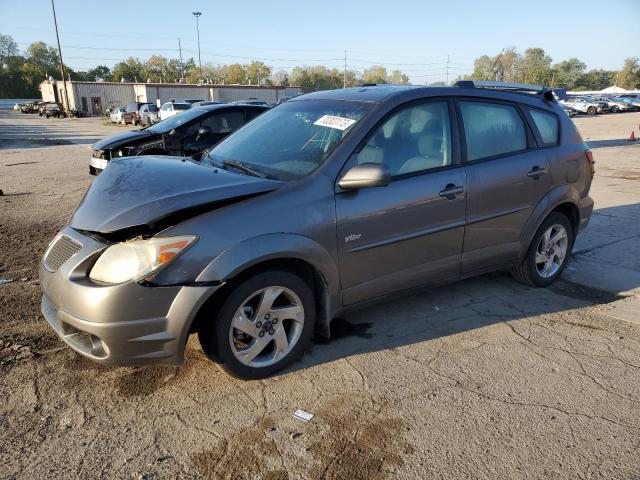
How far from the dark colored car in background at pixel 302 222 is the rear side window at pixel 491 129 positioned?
14 millimetres

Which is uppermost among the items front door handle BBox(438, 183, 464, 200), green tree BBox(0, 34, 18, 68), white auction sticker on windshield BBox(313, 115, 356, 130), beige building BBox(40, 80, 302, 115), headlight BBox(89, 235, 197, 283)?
green tree BBox(0, 34, 18, 68)

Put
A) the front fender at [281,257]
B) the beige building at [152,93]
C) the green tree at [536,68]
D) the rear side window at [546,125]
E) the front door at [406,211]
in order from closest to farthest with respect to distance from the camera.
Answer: the front fender at [281,257]
the front door at [406,211]
the rear side window at [546,125]
the beige building at [152,93]
the green tree at [536,68]

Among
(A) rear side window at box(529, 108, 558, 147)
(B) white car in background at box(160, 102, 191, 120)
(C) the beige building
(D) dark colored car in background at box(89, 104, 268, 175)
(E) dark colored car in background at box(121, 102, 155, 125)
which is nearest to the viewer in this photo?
(A) rear side window at box(529, 108, 558, 147)

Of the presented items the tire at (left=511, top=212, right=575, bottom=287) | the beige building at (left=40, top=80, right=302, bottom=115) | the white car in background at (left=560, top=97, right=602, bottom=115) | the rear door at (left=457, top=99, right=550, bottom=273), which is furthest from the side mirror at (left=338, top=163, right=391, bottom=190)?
the beige building at (left=40, top=80, right=302, bottom=115)

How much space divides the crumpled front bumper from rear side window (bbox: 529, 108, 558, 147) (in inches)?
133

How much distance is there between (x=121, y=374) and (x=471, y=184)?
9.39 feet

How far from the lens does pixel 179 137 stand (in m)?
8.89

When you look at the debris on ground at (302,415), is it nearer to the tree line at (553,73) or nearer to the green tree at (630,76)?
the tree line at (553,73)

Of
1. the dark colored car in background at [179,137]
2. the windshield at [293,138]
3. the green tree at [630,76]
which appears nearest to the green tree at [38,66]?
the dark colored car in background at [179,137]

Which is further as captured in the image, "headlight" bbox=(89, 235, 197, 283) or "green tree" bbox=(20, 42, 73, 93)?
"green tree" bbox=(20, 42, 73, 93)

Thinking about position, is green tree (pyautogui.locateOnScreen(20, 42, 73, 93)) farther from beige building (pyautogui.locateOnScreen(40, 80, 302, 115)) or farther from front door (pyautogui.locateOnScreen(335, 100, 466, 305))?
front door (pyautogui.locateOnScreen(335, 100, 466, 305))

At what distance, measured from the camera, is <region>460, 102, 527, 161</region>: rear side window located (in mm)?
3943

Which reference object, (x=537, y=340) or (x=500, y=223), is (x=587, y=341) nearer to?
(x=537, y=340)

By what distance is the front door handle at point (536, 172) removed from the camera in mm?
4258
